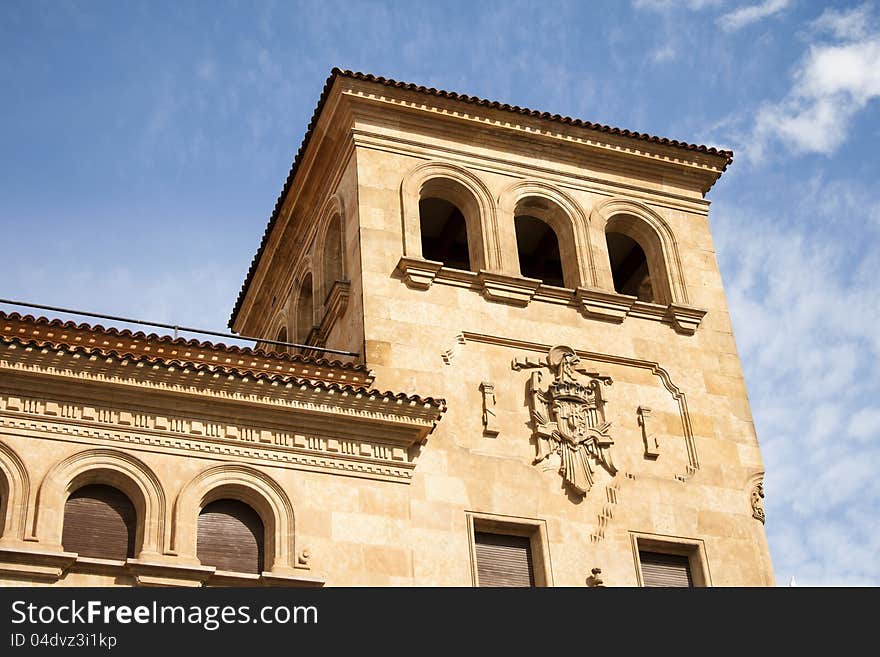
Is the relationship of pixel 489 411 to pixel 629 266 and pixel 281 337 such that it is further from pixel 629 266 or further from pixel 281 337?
pixel 281 337

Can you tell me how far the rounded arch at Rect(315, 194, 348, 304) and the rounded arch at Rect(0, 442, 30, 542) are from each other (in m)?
8.12

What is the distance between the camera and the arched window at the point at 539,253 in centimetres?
2994

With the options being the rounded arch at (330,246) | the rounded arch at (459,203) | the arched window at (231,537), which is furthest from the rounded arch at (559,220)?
the arched window at (231,537)

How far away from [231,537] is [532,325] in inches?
262

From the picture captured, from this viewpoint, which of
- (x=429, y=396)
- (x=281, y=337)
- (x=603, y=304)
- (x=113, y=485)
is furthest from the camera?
(x=281, y=337)

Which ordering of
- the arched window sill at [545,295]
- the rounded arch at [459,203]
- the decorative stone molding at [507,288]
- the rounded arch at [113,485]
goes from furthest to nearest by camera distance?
the rounded arch at [459,203] < the decorative stone molding at [507,288] < the arched window sill at [545,295] < the rounded arch at [113,485]

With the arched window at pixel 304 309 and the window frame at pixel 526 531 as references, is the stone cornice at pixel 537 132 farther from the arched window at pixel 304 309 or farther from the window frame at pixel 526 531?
the window frame at pixel 526 531

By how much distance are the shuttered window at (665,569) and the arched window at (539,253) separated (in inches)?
300

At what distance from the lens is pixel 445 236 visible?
29984 mm

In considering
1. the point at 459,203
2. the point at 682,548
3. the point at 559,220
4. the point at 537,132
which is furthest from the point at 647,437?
the point at 537,132
